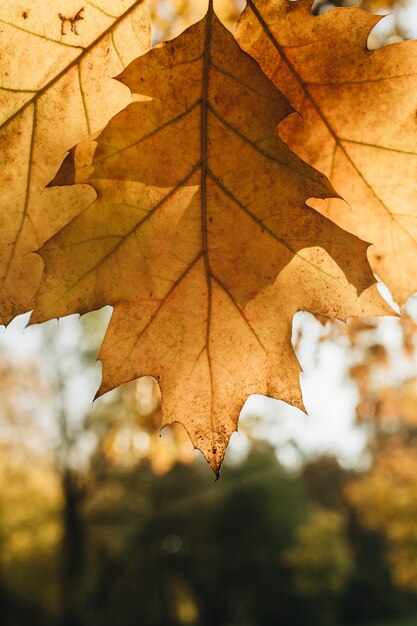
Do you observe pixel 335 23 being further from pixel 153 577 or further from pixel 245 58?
pixel 153 577

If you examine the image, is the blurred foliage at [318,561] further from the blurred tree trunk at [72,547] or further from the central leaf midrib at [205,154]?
the central leaf midrib at [205,154]

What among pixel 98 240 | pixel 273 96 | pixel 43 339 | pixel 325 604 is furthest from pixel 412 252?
pixel 325 604

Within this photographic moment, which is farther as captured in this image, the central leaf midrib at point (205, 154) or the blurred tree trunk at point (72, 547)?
the blurred tree trunk at point (72, 547)

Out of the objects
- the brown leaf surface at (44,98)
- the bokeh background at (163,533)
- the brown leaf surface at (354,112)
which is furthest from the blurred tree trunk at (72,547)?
the brown leaf surface at (354,112)

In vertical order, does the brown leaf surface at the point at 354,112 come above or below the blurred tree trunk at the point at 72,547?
above

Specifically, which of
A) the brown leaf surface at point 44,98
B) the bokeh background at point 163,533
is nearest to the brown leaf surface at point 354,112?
the brown leaf surface at point 44,98

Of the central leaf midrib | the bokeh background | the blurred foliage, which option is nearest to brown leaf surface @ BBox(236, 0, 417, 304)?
the central leaf midrib
